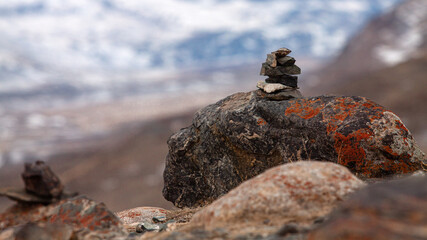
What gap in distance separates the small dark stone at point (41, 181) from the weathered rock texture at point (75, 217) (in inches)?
9.7

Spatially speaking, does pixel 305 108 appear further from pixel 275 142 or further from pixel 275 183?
pixel 275 183

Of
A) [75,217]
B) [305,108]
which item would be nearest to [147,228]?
[75,217]

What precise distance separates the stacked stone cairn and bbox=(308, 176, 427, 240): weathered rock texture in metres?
8.02

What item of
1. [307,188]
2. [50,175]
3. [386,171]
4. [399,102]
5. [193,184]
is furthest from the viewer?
[399,102]

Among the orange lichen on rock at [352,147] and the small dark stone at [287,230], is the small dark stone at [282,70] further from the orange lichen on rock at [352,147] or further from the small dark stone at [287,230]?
the small dark stone at [287,230]

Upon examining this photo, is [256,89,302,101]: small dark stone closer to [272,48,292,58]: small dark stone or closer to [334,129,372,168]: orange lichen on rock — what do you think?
[272,48,292,58]: small dark stone

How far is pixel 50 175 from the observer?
7.93 m

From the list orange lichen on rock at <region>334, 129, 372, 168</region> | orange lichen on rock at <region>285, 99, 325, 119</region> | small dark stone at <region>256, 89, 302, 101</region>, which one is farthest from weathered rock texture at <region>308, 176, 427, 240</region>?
small dark stone at <region>256, 89, 302, 101</region>

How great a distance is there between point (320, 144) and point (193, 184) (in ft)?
16.1

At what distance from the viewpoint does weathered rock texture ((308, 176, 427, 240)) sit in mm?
4773

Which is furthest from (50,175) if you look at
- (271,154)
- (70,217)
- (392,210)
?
(271,154)

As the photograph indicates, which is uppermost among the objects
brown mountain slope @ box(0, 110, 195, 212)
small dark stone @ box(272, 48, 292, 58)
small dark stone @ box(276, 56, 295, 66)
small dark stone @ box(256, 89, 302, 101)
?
small dark stone @ box(272, 48, 292, 58)

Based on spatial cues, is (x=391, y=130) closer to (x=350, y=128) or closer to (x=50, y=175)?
(x=350, y=128)

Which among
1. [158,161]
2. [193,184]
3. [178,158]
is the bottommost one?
[158,161]
